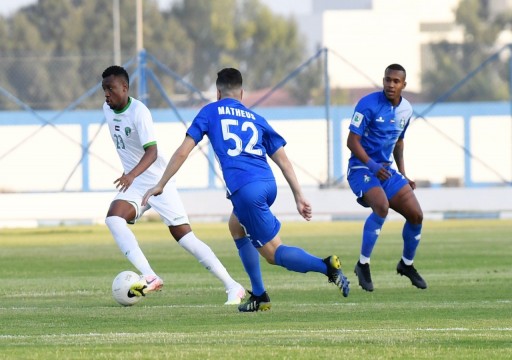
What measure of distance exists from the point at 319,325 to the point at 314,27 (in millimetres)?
87310

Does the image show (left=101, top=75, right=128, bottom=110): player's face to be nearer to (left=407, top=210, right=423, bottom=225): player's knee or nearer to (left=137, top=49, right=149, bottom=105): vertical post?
(left=407, top=210, right=423, bottom=225): player's knee

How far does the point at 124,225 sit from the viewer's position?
44.1 feet

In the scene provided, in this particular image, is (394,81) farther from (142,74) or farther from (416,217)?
(142,74)

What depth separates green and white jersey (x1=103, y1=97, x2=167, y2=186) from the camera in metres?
13.5

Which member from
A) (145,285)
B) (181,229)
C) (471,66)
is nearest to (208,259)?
(181,229)

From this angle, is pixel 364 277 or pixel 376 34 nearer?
pixel 364 277

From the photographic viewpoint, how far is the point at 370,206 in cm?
1498

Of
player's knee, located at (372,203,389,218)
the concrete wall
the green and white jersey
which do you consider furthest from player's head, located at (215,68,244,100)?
the concrete wall

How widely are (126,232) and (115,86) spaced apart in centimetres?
134

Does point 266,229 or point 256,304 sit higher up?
point 266,229

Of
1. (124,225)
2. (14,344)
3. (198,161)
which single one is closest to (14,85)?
(198,161)

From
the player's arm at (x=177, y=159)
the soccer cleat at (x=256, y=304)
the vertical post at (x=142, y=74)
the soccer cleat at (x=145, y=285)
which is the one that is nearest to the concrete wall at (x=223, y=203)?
the vertical post at (x=142, y=74)

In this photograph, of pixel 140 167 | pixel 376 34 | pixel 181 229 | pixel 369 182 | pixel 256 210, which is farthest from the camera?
pixel 376 34

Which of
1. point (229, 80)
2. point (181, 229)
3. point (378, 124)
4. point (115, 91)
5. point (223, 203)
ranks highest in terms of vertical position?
point (229, 80)
